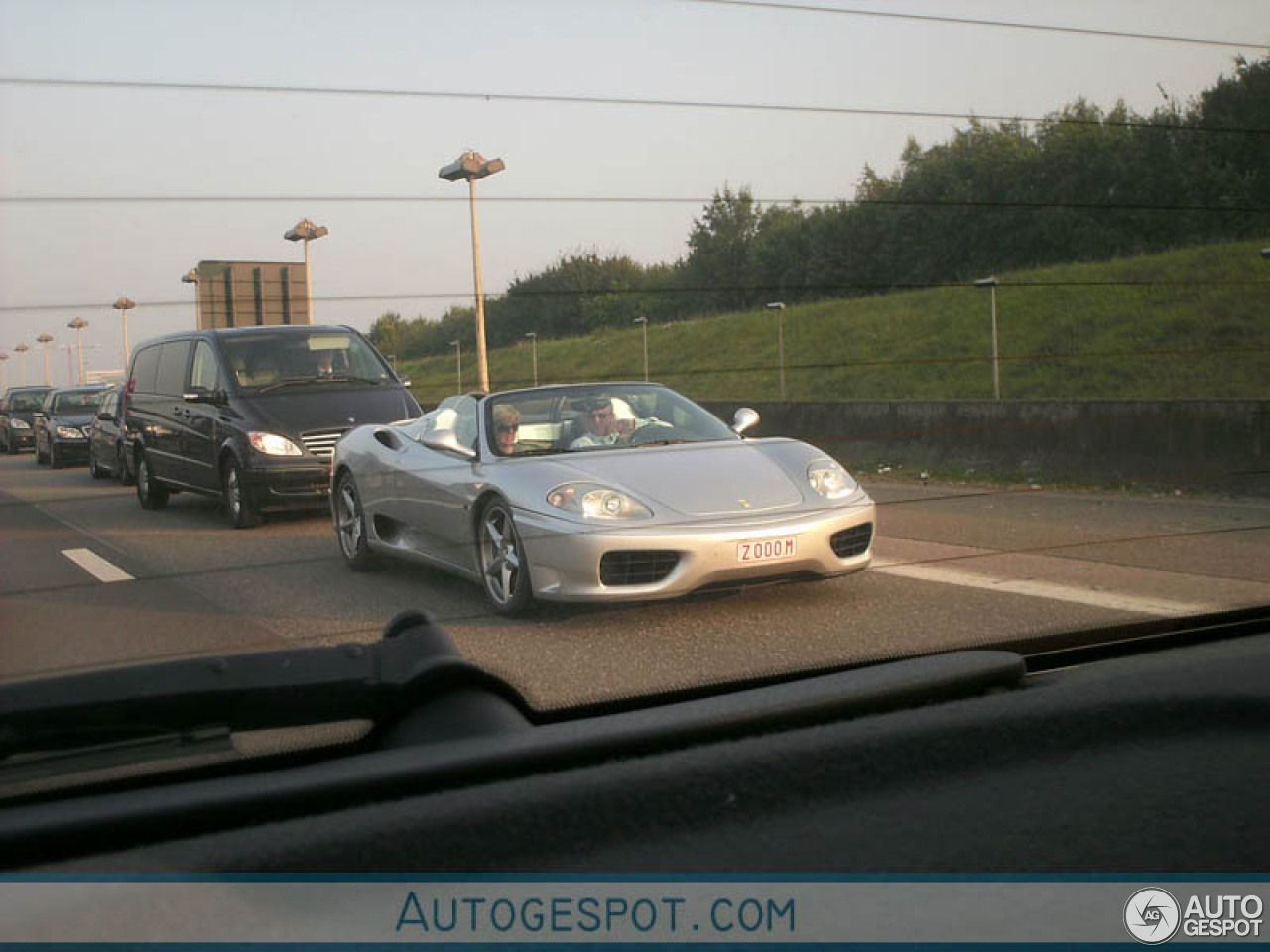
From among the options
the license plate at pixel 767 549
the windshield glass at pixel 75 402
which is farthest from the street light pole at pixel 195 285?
the license plate at pixel 767 549

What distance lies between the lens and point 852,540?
10.2 feet

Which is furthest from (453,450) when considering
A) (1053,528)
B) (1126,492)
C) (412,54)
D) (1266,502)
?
(1266,502)

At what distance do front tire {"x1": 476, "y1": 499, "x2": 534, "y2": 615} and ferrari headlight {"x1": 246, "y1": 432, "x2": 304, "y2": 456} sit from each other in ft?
1.23

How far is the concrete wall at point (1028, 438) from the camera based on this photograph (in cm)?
289

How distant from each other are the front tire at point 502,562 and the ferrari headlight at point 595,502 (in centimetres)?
A: 22

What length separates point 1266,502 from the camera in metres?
3.44

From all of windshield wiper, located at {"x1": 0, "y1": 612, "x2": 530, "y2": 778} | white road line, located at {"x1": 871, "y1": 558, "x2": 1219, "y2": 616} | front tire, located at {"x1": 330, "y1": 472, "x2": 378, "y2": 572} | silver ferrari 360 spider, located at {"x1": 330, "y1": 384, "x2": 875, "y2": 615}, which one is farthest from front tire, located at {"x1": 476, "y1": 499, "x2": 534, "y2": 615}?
white road line, located at {"x1": 871, "y1": 558, "x2": 1219, "y2": 616}

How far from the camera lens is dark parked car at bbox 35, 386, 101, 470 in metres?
1.89

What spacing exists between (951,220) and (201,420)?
1.59 m

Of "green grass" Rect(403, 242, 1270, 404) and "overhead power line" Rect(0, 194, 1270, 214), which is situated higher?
"overhead power line" Rect(0, 194, 1270, 214)

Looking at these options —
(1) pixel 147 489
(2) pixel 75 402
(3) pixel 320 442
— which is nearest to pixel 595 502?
(3) pixel 320 442

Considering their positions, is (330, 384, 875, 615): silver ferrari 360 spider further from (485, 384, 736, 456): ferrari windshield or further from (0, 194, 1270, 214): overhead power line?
(0, 194, 1270, 214): overhead power line

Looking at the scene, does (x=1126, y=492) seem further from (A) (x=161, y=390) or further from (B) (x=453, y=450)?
(A) (x=161, y=390)

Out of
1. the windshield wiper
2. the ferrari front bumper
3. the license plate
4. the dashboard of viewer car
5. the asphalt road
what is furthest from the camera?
the license plate
